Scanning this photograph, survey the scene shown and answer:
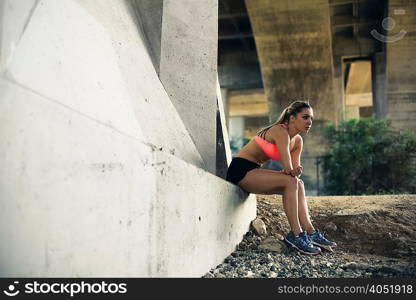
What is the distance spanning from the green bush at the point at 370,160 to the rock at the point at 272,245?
6865 millimetres

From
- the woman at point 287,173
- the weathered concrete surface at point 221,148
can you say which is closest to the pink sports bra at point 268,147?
the woman at point 287,173

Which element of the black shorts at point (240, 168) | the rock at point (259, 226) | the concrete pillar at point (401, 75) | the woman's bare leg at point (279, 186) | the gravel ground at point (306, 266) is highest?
the concrete pillar at point (401, 75)

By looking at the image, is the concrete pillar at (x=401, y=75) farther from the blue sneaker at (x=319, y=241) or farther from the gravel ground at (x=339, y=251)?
the blue sneaker at (x=319, y=241)

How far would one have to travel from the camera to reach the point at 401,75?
48.0 ft

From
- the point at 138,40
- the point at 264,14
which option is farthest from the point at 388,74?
the point at 138,40

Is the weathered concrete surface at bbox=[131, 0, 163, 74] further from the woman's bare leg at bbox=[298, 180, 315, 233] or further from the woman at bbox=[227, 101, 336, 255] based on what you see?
the woman's bare leg at bbox=[298, 180, 315, 233]

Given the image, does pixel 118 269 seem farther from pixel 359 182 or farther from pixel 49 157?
pixel 359 182

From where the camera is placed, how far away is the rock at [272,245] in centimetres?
435

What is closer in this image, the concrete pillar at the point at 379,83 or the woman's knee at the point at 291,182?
the woman's knee at the point at 291,182

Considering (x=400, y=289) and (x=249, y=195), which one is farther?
(x=249, y=195)

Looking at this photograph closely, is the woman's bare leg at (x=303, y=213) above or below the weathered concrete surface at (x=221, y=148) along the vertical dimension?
below

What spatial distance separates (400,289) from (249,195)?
2.31 meters

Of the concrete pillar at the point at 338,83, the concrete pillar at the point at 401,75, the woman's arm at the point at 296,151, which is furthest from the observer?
the concrete pillar at the point at 338,83

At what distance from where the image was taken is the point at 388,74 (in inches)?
581
